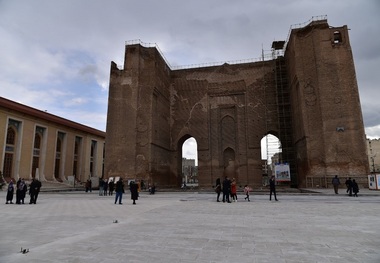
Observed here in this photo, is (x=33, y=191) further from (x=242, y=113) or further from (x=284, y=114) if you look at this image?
(x=284, y=114)

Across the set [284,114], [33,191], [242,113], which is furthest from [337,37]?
[33,191]

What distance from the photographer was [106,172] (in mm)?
26734

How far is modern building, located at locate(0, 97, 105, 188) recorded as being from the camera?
27.6m

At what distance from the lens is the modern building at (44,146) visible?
27.6 m

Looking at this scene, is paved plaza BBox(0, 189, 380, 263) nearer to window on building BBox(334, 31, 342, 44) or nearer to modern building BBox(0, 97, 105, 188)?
window on building BBox(334, 31, 342, 44)

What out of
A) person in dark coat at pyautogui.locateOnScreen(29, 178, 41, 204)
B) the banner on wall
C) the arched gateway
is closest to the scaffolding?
the arched gateway

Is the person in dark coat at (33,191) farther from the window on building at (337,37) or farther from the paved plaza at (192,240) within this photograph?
the window on building at (337,37)

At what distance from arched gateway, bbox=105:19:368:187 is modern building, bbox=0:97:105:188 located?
7.45 meters

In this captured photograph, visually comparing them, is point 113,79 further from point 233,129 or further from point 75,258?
point 75,258

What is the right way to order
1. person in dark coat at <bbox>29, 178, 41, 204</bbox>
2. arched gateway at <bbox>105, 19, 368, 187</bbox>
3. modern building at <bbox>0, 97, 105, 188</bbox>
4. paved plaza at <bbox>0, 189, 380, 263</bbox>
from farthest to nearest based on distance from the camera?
modern building at <bbox>0, 97, 105, 188</bbox> < arched gateway at <bbox>105, 19, 368, 187</bbox> < person in dark coat at <bbox>29, 178, 41, 204</bbox> < paved plaza at <bbox>0, 189, 380, 263</bbox>

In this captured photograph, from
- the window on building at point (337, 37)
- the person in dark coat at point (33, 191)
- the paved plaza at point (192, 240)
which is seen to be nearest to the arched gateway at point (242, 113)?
the window on building at point (337, 37)

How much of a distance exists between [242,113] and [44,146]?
22.4m

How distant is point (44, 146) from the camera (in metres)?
31.6

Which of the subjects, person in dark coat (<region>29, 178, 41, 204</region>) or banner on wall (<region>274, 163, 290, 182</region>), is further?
banner on wall (<region>274, 163, 290, 182</region>)
